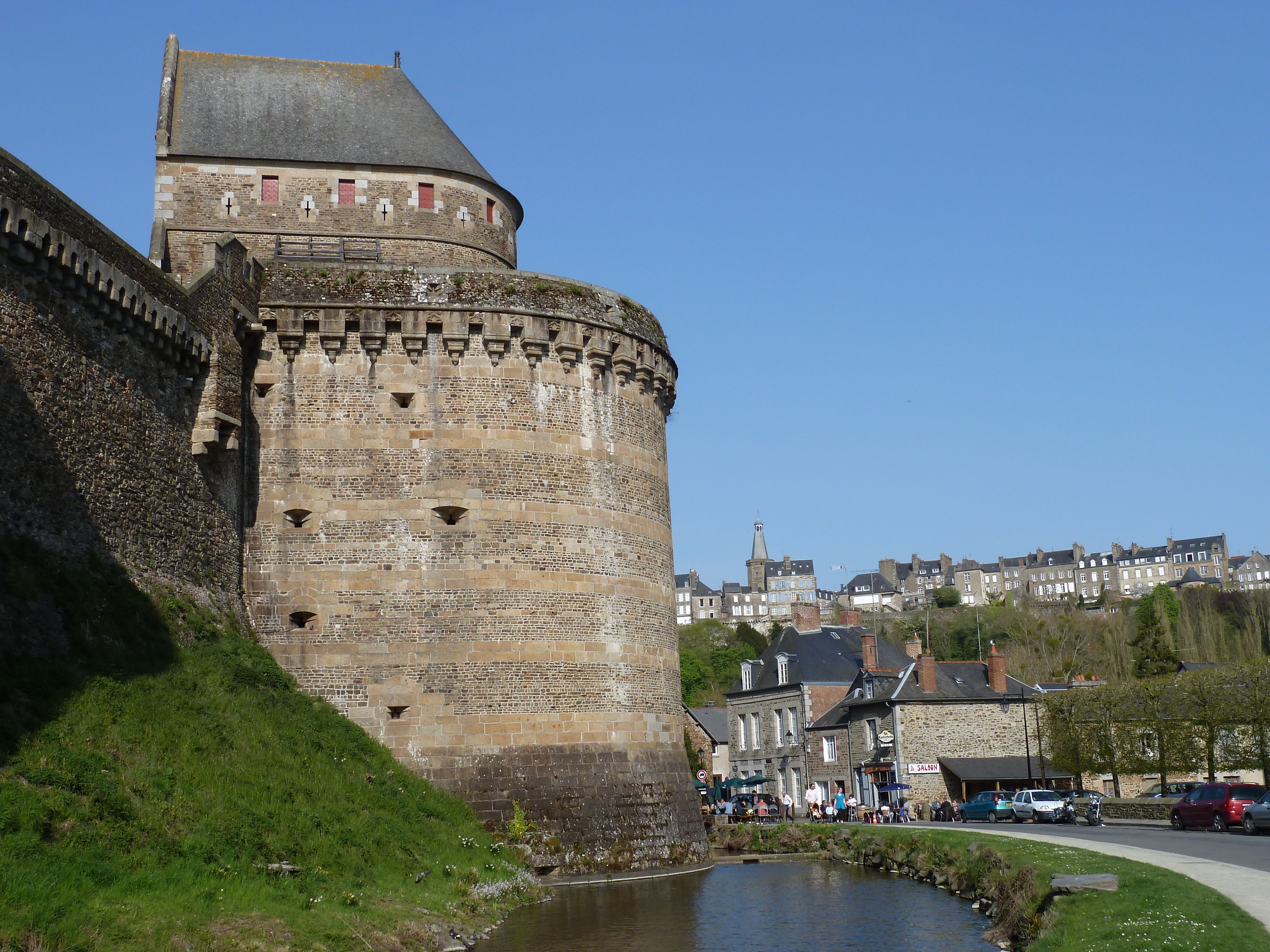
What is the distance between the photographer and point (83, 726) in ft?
43.3

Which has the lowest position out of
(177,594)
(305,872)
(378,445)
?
(305,872)

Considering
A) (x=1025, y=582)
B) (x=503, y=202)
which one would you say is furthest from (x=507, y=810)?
(x=1025, y=582)

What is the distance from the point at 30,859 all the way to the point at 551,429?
1272cm

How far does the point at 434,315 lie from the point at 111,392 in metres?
6.00

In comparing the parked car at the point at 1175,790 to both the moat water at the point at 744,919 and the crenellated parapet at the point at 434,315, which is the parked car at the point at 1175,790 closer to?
the moat water at the point at 744,919

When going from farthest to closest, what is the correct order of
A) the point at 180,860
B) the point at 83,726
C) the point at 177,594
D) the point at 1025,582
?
1. the point at 1025,582
2. the point at 177,594
3. the point at 83,726
4. the point at 180,860

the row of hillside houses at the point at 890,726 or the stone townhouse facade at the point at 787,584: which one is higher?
the stone townhouse facade at the point at 787,584

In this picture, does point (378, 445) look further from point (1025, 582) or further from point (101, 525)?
point (1025, 582)

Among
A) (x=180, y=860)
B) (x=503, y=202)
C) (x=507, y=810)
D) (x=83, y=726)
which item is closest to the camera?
(x=180, y=860)

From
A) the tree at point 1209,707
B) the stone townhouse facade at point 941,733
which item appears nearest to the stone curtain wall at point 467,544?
the tree at point 1209,707

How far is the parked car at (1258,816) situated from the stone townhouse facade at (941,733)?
15811 mm

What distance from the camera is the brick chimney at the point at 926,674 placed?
4366cm

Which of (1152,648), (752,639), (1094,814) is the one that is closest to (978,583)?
(752,639)

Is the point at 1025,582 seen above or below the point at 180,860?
above
